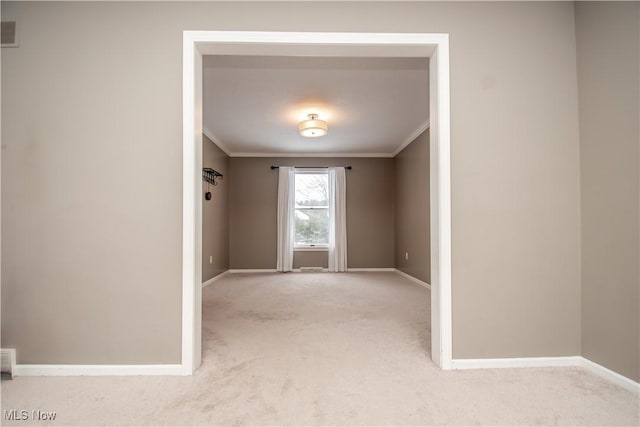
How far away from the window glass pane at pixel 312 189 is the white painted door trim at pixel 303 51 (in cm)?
515

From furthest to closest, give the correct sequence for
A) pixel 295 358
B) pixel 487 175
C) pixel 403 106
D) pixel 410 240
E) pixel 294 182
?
pixel 294 182, pixel 410 240, pixel 403 106, pixel 295 358, pixel 487 175

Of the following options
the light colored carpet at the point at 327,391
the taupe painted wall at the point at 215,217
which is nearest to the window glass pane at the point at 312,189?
the taupe painted wall at the point at 215,217

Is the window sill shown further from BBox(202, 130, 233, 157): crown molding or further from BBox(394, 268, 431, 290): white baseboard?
BBox(202, 130, 233, 157): crown molding

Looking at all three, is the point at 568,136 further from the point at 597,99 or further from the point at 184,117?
the point at 184,117

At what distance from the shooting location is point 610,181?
6.29 ft

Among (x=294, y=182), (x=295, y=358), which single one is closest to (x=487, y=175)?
(x=295, y=358)

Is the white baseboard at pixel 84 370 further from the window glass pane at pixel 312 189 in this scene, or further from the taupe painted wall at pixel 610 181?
the window glass pane at pixel 312 189

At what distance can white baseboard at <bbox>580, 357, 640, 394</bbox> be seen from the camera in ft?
5.88

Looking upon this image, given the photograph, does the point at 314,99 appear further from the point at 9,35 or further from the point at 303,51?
the point at 9,35

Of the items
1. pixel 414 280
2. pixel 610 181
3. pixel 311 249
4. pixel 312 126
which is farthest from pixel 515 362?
pixel 311 249

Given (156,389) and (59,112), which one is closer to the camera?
(156,389)

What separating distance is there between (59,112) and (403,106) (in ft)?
11.9

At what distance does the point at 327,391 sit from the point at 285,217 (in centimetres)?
Answer: 535

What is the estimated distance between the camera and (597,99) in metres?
2.00
